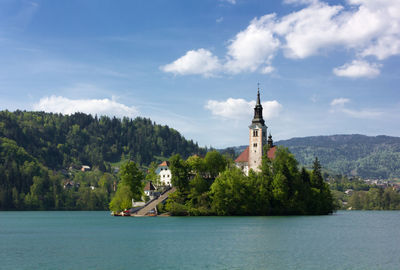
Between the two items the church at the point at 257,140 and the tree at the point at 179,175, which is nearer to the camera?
the tree at the point at 179,175

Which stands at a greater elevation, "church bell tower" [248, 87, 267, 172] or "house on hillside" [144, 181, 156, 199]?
"church bell tower" [248, 87, 267, 172]

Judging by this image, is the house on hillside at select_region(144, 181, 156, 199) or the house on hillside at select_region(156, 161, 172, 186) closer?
the house on hillside at select_region(144, 181, 156, 199)

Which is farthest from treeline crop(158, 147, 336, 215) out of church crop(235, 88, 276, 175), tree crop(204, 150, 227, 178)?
church crop(235, 88, 276, 175)

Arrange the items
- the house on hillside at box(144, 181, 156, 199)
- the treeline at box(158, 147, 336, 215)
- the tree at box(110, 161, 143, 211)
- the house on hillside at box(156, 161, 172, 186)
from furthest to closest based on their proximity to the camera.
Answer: the house on hillside at box(156, 161, 172, 186)
the house on hillside at box(144, 181, 156, 199)
the tree at box(110, 161, 143, 211)
the treeline at box(158, 147, 336, 215)

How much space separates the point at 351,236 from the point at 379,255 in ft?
Result: 71.7

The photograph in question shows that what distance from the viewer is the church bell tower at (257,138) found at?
14125 cm

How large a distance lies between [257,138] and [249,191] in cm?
2531

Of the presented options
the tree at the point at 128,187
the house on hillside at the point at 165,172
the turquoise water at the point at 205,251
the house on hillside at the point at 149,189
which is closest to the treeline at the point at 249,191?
the tree at the point at 128,187

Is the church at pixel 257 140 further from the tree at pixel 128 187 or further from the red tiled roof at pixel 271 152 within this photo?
the tree at pixel 128 187

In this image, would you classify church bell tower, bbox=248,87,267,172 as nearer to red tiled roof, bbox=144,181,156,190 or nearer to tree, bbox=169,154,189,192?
tree, bbox=169,154,189,192

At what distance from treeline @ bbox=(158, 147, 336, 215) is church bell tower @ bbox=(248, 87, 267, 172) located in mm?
15431

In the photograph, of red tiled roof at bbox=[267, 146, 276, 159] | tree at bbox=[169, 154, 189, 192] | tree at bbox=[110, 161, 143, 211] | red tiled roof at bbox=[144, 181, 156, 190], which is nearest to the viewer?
tree at bbox=[169, 154, 189, 192]

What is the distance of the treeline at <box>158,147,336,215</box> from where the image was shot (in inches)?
4739

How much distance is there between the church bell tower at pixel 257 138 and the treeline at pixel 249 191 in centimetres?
1543
